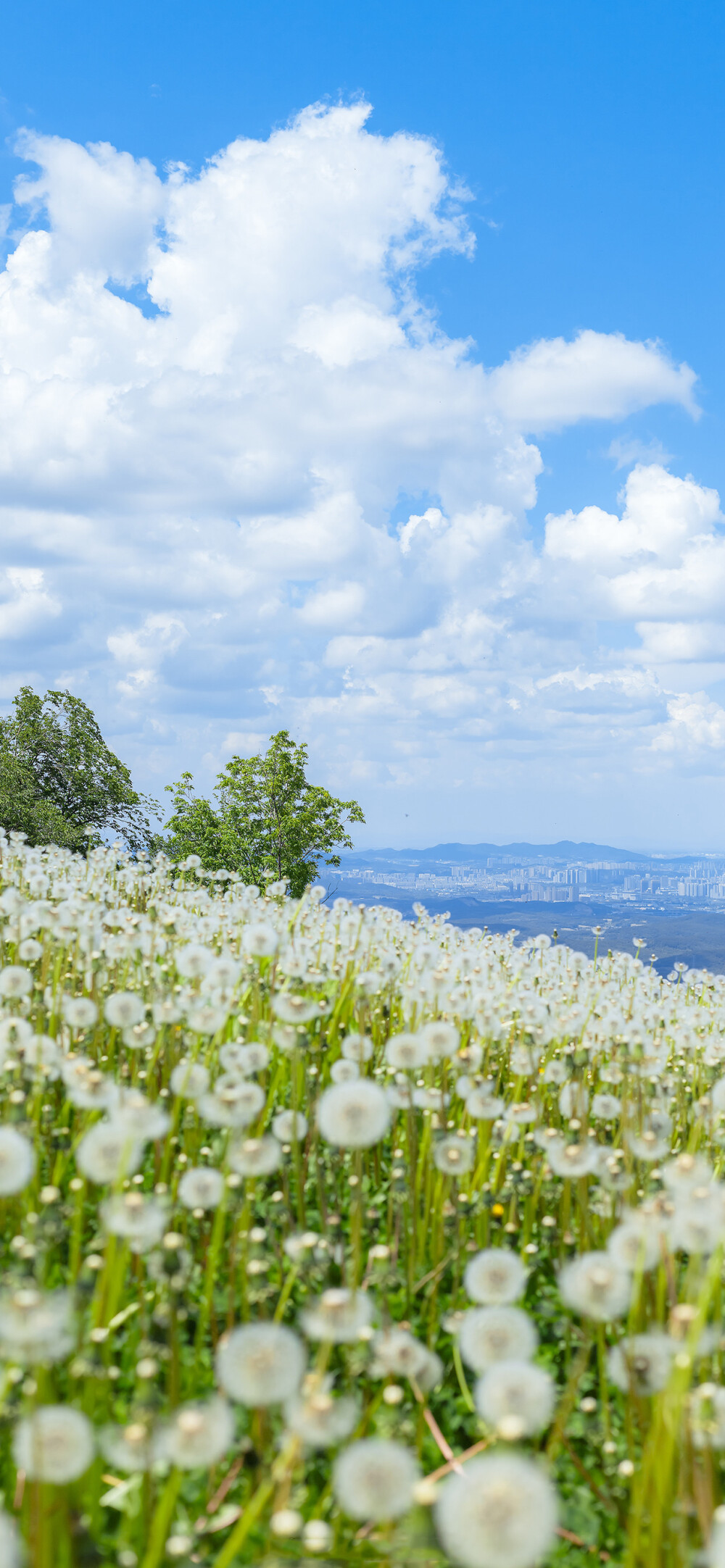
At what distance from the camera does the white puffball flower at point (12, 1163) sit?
2709mm

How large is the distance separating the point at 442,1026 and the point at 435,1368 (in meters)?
1.55

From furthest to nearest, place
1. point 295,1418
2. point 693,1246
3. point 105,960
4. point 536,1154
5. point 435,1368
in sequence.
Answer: point 105,960 → point 536,1154 → point 435,1368 → point 693,1246 → point 295,1418

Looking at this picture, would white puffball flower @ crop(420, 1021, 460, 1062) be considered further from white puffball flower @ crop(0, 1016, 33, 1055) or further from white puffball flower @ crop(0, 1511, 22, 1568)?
white puffball flower @ crop(0, 1511, 22, 1568)

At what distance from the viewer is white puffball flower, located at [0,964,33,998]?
4.60 m

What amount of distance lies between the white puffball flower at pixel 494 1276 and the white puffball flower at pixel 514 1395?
618 millimetres

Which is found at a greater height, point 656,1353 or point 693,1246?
point 693,1246

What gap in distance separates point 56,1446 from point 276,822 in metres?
47.0

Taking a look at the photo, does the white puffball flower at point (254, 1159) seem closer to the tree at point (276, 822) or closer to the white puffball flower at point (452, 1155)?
the white puffball flower at point (452, 1155)

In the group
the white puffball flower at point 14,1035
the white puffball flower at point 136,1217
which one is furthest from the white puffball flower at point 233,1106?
the white puffball flower at point 14,1035

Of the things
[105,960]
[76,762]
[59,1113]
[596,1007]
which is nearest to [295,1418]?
[59,1113]

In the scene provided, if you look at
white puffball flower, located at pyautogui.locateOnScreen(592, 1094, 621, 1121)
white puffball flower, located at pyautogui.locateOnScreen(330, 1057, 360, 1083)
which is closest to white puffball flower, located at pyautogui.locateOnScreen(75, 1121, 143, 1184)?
white puffball flower, located at pyautogui.locateOnScreen(330, 1057, 360, 1083)

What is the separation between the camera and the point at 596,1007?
6656 millimetres

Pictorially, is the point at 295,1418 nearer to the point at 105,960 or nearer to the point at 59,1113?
the point at 59,1113

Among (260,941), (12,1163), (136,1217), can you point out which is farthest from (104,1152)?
(260,941)
